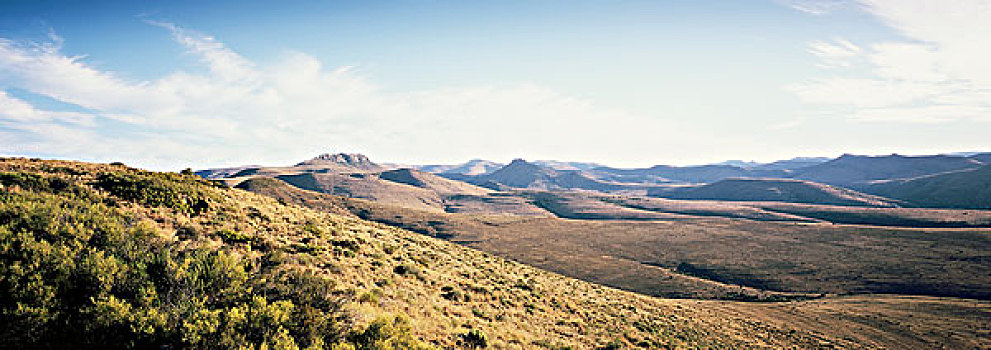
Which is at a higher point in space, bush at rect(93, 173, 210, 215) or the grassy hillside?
bush at rect(93, 173, 210, 215)

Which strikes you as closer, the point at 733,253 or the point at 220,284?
the point at 220,284

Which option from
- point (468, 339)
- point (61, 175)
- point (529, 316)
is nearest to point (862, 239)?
point (529, 316)

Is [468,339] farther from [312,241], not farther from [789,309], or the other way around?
[789,309]

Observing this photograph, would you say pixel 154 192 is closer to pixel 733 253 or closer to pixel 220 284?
pixel 220 284

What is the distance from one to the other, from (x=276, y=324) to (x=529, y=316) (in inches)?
575

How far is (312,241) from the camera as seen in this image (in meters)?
19.8

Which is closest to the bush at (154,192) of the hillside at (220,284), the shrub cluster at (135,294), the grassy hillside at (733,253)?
the hillside at (220,284)

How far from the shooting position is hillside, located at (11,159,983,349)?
27.3 ft

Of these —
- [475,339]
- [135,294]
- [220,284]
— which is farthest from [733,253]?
[135,294]

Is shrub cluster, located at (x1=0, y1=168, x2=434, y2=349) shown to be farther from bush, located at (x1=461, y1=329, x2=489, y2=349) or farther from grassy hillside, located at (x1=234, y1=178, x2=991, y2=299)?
grassy hillside, located at (x1=234, y1=178, x2=991, y2=299)

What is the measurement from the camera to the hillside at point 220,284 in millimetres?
8336

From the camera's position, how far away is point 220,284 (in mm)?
10430

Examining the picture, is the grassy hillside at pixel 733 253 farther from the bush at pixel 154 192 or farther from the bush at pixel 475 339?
the bush at pixel 154 192

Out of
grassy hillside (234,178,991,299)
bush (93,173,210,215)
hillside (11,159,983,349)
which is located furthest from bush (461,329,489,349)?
grassy hillside (234,178,991,299)
